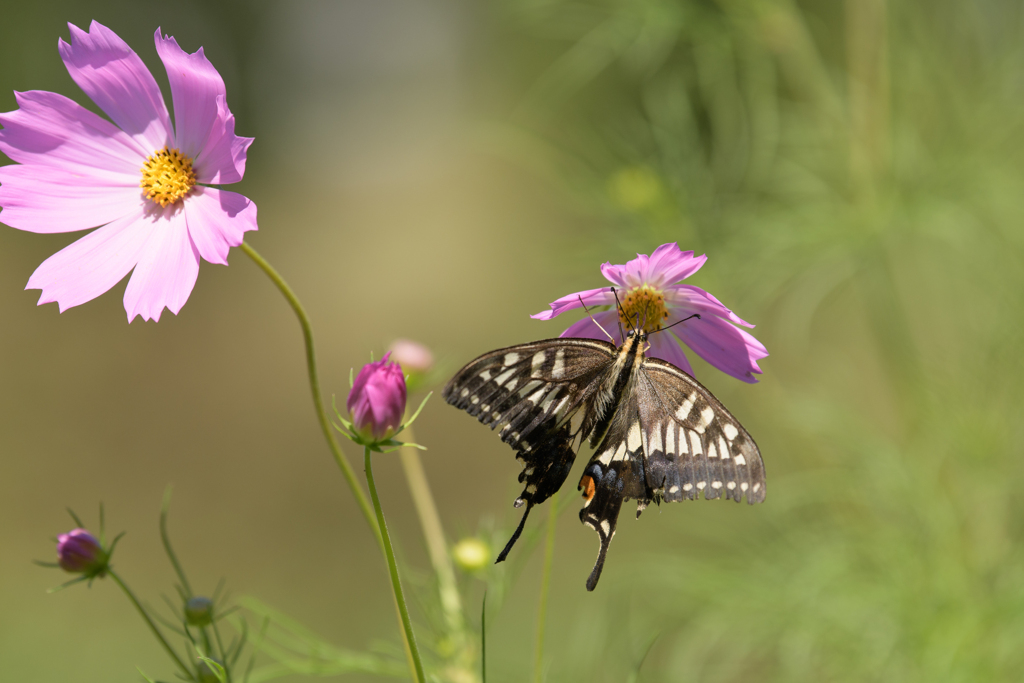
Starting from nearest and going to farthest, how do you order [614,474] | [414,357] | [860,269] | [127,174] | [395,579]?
[395,579] < [614,474] < [127,174] < [414,357] < [860,269]

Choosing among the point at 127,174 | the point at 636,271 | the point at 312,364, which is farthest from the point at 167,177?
the point at 636,271

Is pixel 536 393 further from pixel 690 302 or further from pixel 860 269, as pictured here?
pixel 860 269

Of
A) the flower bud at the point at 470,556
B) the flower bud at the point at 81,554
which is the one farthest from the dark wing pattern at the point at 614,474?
the flower bud at the point at 81,554

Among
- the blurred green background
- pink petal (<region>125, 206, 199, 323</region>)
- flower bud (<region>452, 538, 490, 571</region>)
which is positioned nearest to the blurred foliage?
the blurred green background

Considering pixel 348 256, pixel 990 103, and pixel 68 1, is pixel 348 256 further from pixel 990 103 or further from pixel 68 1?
pixel 990 103

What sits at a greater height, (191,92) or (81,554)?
(191,92)

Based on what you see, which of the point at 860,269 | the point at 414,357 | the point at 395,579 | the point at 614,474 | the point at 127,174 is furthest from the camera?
the point at 860,269

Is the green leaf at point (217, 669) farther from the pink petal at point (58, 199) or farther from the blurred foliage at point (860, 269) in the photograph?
the blurred foliage at point (860, 269)
